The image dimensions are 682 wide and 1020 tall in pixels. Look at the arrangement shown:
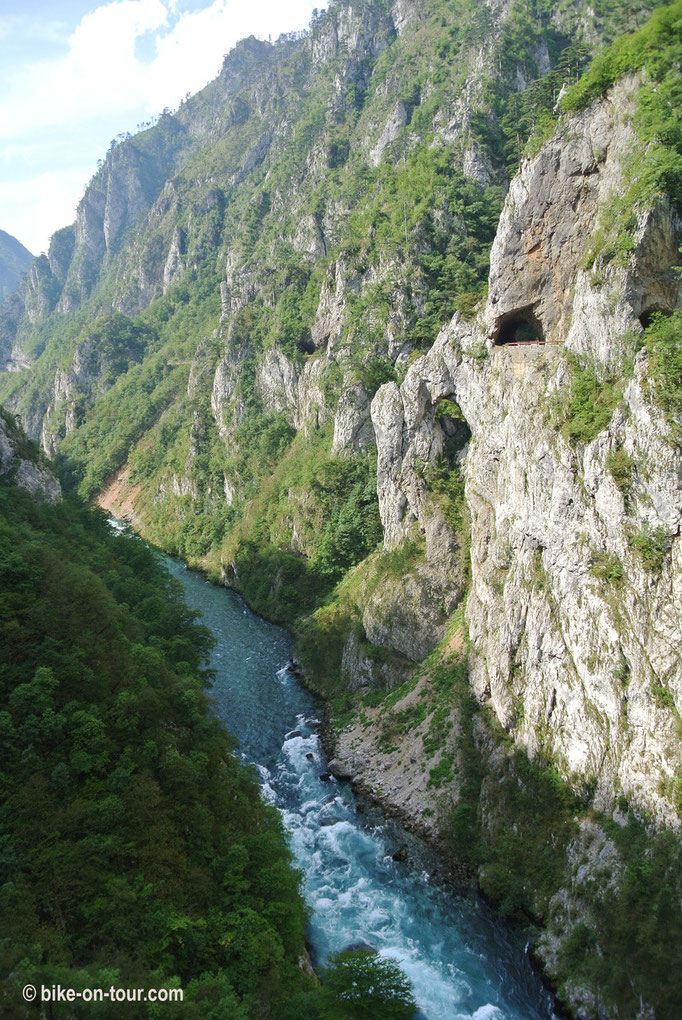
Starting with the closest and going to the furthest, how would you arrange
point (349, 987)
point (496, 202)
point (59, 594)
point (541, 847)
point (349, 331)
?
point (349, 987) < point (541, 847) < point (59, 594) < point (496, 202) < point (349, 331)

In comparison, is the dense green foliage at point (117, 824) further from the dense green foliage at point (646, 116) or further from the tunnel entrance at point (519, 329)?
the dense green foliage at point (646, 116)

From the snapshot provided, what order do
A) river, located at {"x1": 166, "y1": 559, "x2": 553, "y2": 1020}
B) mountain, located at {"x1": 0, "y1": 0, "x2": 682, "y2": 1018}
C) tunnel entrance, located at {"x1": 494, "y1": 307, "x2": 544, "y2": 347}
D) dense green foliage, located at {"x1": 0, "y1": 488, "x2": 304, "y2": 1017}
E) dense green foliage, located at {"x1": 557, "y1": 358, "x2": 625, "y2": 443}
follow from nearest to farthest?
1. dense green foliage, located at {"x1": 0, "y1": 488, "x2": 304, "y2": 1017}
2. river, located at {"x1": 166, "y1": 559, "x2": 553, "y2": 1020}
3. mountain, located at {"x1": 0, "y1": 0, "x2": 682, "y2": 1018}
4. dense green foliage, located at {"x1": 557, "y1": 358, "x2": 625, "y2": 443}
5. tunnel entrance, located at {"x1": 494, "y1": 307, "x2": 544, "y2": 347}

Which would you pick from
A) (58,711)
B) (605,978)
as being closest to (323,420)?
(58,711)

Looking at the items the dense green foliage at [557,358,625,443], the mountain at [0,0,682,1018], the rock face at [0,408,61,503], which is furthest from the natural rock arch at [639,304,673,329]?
the rock face at [0,408,61,503]

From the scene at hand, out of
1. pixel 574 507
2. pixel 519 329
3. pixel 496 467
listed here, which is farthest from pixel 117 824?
pixel 519 329

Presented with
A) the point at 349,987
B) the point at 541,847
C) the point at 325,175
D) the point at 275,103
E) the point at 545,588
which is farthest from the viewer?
the point at 275,103

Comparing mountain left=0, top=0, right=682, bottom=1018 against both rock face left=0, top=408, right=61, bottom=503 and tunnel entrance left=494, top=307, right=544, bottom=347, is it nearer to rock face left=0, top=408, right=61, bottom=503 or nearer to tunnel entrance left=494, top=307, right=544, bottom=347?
tunnel entrance left=494, top=307, right=544, bottom=347

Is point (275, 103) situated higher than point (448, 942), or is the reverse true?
point (275, 103)

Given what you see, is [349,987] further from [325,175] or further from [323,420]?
[325,175]
